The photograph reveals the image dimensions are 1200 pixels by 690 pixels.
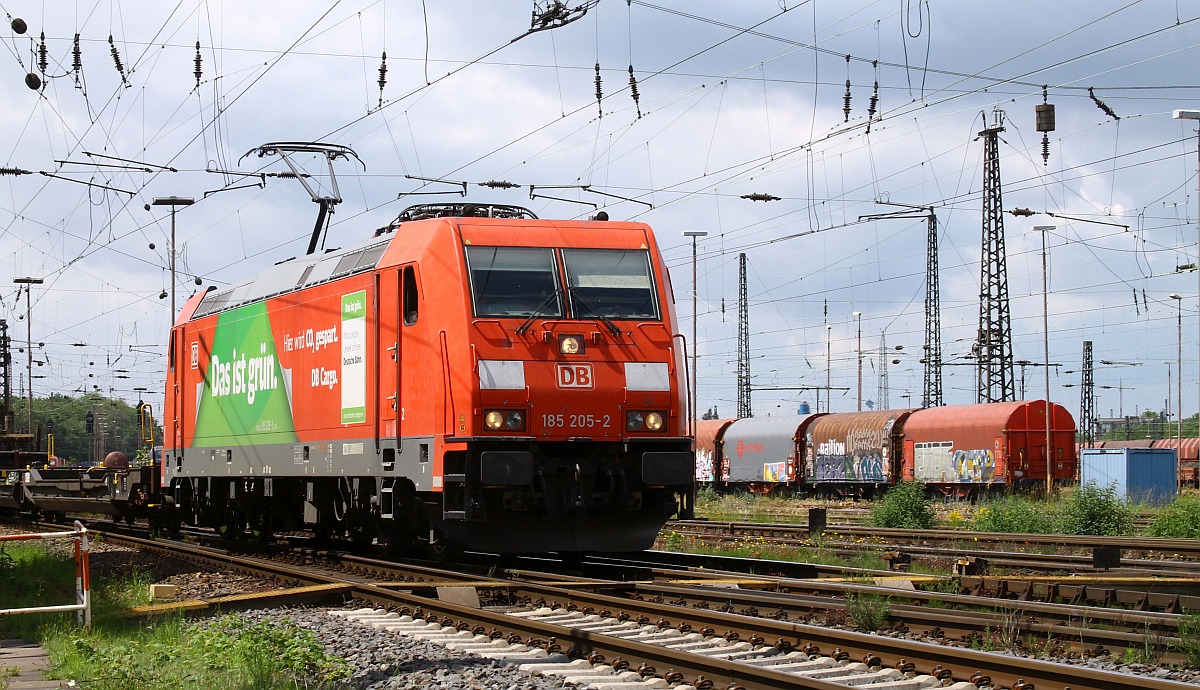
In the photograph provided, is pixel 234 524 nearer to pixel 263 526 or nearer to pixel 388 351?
pixel 263 526

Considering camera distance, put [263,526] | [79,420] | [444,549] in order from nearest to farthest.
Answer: [444,549] → [263,526] → [79,420]

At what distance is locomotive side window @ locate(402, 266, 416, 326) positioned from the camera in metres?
14.9

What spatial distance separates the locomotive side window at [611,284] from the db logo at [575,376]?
68 cm

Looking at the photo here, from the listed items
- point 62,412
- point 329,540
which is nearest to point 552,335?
point 329,540

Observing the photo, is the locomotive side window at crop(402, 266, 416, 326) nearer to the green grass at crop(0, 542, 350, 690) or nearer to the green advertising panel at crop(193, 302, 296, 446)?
the green advertising panel at crop(193, 302, 296, 446)

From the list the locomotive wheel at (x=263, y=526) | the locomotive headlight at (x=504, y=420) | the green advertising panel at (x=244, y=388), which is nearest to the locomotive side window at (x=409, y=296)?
the locomotive headlight at (x=504, y=420)

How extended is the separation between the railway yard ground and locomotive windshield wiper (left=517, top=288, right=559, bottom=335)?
273cm

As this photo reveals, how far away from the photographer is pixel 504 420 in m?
13.9

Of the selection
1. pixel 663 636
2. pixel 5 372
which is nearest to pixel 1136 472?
pixel 663 636

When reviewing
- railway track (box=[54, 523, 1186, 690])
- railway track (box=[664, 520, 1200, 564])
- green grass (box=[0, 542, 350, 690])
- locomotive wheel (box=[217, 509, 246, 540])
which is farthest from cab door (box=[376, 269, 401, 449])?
railway track (box=[664, 520, 1200, 564])

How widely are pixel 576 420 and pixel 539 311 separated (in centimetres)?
132

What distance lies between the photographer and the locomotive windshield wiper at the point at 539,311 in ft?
46.7

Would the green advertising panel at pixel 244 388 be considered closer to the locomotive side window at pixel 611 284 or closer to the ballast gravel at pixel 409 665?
the locomotive side window at pixel 611 284

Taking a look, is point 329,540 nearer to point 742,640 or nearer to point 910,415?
point 742,640
